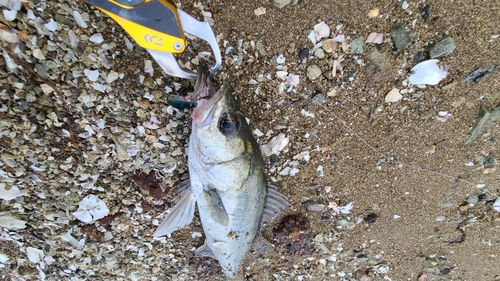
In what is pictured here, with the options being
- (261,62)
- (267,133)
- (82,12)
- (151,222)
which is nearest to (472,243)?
(267,133)

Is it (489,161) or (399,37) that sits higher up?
(399,37)

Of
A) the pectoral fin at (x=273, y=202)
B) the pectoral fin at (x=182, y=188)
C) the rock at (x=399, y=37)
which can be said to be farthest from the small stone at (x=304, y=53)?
the pectoral fin at (x=182, y=188)

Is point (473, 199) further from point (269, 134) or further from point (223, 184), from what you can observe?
point (223, 184)

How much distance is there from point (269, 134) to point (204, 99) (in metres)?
0.71

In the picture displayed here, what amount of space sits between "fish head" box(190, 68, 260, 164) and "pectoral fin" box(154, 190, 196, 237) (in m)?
0.52

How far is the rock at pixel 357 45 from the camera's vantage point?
2188 millimetres

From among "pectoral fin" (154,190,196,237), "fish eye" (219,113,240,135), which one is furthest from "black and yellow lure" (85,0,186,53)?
"pectoral fin" (154,190,196,237)

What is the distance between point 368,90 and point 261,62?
876mm

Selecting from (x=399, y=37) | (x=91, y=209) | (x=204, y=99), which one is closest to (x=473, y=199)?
(x=399, y=37)

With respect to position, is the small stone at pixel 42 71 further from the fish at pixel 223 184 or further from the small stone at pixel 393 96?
the small stone at pixel 393 96

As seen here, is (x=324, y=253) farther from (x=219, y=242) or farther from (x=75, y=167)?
(x=75, y=167)

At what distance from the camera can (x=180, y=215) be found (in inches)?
95.8

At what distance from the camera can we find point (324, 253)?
300cm

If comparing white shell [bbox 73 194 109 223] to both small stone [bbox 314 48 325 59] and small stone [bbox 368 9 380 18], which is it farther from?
small stone [bbox 368 9 380 18]
